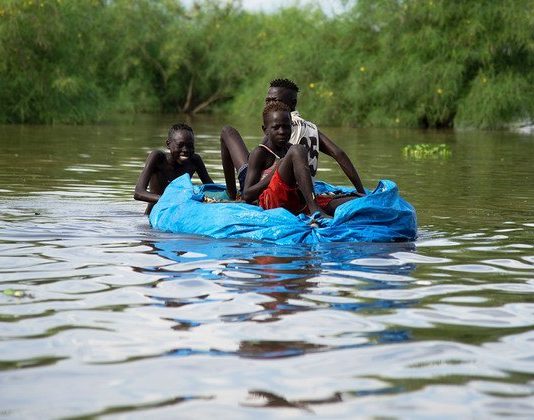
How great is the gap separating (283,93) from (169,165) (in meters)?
1.71

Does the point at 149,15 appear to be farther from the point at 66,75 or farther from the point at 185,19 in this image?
the point at 66,75

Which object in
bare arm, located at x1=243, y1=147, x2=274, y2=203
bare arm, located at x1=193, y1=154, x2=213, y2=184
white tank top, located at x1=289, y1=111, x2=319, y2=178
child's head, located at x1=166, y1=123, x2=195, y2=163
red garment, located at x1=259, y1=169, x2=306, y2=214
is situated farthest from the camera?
bare arm, located at x1=193, y1=154, x2=213, y2=184

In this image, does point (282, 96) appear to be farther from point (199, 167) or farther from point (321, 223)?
point (199, 167)

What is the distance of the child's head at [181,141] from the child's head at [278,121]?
139 cm

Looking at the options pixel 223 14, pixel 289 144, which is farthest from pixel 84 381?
pixel 223 14

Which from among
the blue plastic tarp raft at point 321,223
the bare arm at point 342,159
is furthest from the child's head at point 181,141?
the blue plastic tarp raft at point 321,223

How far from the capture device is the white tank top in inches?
337

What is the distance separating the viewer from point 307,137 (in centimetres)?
862

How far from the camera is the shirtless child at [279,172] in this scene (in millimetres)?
7910

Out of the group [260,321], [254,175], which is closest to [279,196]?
[254,175]

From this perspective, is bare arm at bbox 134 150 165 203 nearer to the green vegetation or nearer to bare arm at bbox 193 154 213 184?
bare arm at bbox 193 154 213 184

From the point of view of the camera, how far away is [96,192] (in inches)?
459

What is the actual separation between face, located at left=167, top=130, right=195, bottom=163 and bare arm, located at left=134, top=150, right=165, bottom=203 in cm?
15

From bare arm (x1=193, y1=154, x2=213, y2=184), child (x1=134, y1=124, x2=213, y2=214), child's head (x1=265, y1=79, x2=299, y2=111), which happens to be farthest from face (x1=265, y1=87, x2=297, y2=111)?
bare arm (x1=193, y1=154, x2=213, y2=184)
